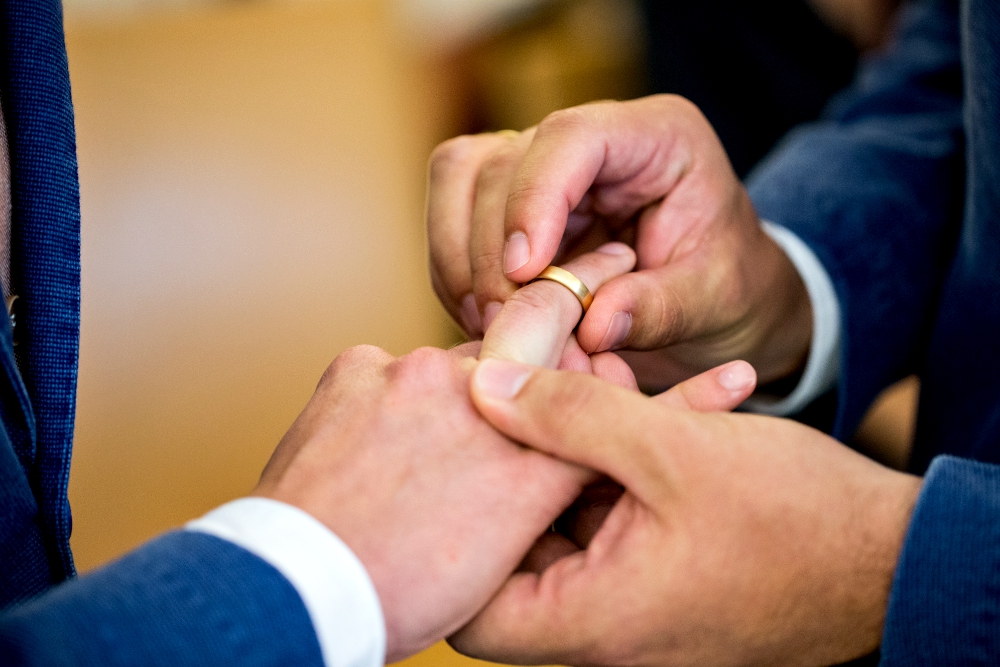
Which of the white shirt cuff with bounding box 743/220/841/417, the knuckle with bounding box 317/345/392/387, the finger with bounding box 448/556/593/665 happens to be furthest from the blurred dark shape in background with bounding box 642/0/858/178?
the finger with bounding box 448/556/593/665

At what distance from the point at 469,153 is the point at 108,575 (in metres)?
0.54

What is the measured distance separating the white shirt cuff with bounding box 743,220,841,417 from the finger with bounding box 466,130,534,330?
13.5 inches

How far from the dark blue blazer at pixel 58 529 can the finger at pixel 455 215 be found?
334mm


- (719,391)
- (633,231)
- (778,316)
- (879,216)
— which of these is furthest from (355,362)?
(879,216)

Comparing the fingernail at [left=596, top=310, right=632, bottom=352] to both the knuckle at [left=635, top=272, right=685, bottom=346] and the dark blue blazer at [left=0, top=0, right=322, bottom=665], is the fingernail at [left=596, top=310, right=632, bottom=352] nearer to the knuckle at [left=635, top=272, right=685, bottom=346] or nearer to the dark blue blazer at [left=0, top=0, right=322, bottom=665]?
the knuckle at [left=635, top=272, right=685, bottom=346]

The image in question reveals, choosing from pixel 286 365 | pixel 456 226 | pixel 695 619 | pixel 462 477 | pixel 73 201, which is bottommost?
pixel 286 365

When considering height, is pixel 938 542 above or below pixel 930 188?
below

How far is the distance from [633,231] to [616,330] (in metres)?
0.22

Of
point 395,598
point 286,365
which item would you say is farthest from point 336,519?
point 286,365

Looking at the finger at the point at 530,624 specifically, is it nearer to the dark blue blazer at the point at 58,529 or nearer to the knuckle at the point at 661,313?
the dark blue blazer at the point at 58,529

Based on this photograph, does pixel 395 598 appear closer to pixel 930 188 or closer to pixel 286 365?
pixel 930 188

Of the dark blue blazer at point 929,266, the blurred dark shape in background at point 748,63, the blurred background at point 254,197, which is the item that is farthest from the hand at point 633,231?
the blurred dark shape in background at point 748,63

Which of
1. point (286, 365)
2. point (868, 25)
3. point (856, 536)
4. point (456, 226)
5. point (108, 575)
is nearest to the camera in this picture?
point (108, 575)

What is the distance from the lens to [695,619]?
19.1 inches
